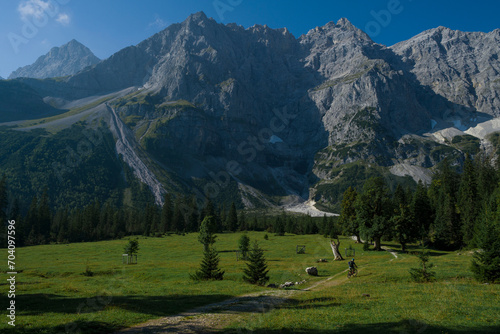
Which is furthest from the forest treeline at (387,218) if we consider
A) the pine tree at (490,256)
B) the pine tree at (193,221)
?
the pine tree at (490,256)

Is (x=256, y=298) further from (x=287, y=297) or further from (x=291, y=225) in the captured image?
(x=291, y=225)

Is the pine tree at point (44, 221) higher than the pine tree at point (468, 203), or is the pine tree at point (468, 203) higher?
the pine tree at point (468, 203)

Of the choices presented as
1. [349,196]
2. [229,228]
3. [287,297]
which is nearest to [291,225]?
[229,228]

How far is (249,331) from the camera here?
52.0ft

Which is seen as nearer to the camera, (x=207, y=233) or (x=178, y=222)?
(x=207, y=233)

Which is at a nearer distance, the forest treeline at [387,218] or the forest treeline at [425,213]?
the forest treeline at [425,213]

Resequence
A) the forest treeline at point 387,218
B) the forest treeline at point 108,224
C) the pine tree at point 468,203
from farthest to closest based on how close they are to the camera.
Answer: the forest treeline at point 108,224 → the pine tree at point 468,203 → the forest treeline at point 387,218

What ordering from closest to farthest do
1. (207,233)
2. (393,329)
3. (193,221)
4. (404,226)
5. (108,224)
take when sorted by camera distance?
(393,329) < (404,226) < (207,233) < (108,224) < (193,221)

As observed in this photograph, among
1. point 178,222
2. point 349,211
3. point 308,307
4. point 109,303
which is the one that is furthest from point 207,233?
point 178,222

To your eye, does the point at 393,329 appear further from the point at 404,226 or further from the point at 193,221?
the point at 193,221

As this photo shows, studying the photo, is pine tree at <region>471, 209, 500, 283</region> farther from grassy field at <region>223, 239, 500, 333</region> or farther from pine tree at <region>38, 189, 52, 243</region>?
pine tree at <region>38, 189, 52, 243</region>

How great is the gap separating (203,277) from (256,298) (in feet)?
45.8

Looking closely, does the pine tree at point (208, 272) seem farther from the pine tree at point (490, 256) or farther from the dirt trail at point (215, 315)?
the pine tree at point (490, 256)

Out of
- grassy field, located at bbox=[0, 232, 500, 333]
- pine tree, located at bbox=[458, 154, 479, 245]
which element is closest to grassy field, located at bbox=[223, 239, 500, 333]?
grassy field, located at bbox=[0, 232, 500, 333]
